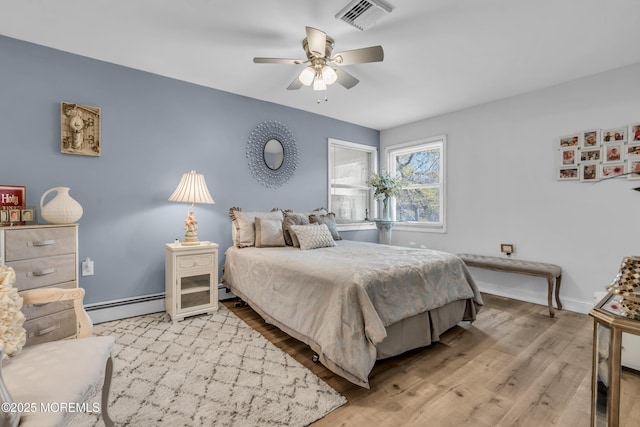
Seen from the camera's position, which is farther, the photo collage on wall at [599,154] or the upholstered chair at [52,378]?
the photo collage on wall at [599,154]

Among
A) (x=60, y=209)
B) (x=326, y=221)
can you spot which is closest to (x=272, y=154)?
(x=326, y=221)

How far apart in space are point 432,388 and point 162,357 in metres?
1.95

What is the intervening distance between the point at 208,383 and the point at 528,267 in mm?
3411

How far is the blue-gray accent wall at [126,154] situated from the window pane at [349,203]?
1348mm

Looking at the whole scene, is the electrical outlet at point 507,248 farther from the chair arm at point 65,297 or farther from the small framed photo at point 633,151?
the chair arm at point 65,297

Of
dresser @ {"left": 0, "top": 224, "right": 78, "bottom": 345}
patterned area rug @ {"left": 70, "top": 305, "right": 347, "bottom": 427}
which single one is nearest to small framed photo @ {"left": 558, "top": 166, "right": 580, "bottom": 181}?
patterned area rug @ {"left": 70, "top": 305, "right": 347, "bottom": 427}

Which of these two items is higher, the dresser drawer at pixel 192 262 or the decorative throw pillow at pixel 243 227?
the decorative throw pillow at pixel 243 227

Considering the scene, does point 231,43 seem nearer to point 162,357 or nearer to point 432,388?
point 162,357

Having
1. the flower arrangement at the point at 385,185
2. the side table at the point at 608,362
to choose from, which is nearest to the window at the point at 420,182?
the flower arrangement at the point at 385,185

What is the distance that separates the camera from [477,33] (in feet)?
7.55

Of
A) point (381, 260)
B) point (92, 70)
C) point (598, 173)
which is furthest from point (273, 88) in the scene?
point (598, 173)

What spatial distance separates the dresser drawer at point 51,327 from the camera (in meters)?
1.95

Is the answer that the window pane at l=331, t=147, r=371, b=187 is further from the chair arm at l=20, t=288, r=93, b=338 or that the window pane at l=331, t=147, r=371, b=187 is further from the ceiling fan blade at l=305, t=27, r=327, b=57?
the chair arm at l=20, t=288, r=93, b=338

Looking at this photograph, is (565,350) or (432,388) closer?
(432,388)
